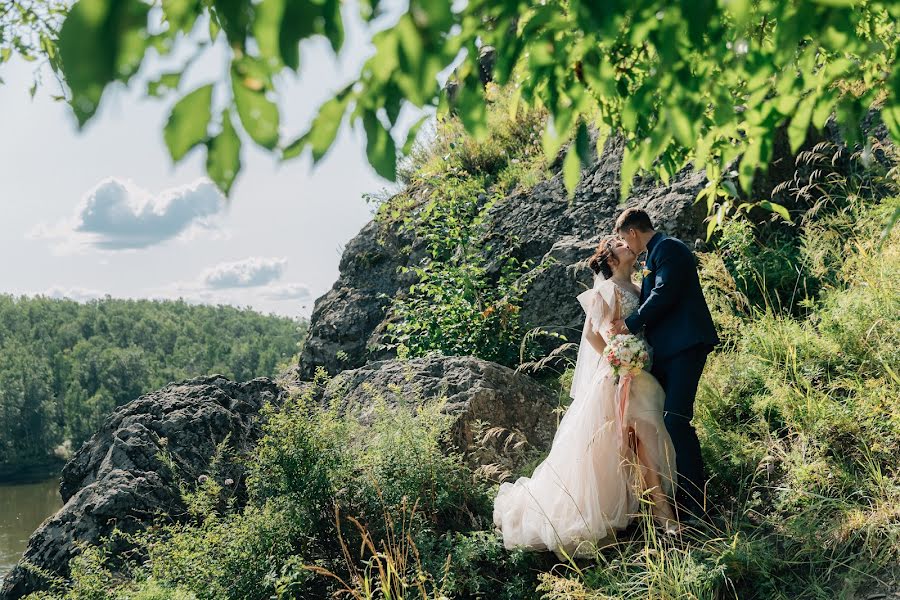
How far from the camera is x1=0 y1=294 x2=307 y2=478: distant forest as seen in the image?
71.4 m

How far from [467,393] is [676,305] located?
195cm

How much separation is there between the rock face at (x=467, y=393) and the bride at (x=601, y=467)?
835mm

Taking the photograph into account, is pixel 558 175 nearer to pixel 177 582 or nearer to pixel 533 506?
pixel 533 506

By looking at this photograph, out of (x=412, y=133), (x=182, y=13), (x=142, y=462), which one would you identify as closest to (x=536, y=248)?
(x=142, y=462)

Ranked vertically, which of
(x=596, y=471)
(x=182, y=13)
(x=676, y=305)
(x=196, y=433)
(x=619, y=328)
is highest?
(x=182, y=13)

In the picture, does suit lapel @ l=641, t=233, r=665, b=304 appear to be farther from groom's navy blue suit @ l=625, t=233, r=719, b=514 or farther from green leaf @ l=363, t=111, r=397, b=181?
green leaf @ l=363, t=111, r=397, b=181

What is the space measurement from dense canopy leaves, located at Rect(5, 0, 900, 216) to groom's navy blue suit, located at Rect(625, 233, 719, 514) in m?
2.17

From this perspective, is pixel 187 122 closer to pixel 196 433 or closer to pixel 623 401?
pixel 623 401

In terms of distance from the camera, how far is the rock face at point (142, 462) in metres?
5.65

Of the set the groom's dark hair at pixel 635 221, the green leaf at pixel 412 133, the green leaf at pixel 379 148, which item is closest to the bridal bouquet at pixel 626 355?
the groom's dark hair at pixel 635 221

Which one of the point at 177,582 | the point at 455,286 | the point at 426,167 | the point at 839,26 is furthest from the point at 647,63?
the point at 426,167

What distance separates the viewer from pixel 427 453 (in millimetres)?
5258

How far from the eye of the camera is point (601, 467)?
507cm

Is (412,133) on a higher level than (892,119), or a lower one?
higher
